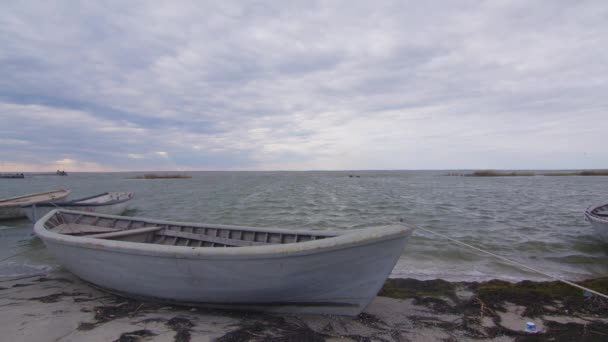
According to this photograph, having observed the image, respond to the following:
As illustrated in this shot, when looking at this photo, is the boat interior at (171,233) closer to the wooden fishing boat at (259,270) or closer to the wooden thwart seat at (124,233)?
the wooden thwart seat at (124,233)

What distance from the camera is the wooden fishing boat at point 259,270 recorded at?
4523mm

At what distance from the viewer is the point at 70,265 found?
696 centimetres

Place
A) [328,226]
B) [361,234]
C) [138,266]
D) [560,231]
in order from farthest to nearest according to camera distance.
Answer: [328,226]
[560,231]
[138,266]
[361,234]

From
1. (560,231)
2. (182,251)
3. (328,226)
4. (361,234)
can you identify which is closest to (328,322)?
(361,234)

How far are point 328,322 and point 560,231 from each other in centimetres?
1333

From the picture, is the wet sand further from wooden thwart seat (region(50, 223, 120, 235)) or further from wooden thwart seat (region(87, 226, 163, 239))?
wooden thwart seat (region(50, 223, 120, 235))

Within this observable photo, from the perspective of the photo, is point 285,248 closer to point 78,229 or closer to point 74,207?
point 78,229

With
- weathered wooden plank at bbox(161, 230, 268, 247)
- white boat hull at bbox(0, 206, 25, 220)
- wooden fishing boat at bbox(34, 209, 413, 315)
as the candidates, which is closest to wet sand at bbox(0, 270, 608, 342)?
wooden fishing boat at bbox(34, 209, 413, 315)

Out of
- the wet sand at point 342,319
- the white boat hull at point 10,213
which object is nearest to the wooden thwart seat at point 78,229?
the wet sand at point 342,319

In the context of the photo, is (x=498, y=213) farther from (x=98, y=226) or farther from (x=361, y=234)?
(x=98, y=226)

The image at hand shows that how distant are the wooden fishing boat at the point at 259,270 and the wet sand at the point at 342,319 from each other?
0.89ft

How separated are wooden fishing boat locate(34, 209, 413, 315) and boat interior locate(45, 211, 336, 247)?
0.25 meters

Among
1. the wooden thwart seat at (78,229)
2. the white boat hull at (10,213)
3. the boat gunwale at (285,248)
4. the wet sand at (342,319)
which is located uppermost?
the boat gunwale at (285,248)

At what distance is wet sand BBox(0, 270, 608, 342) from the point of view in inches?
185
